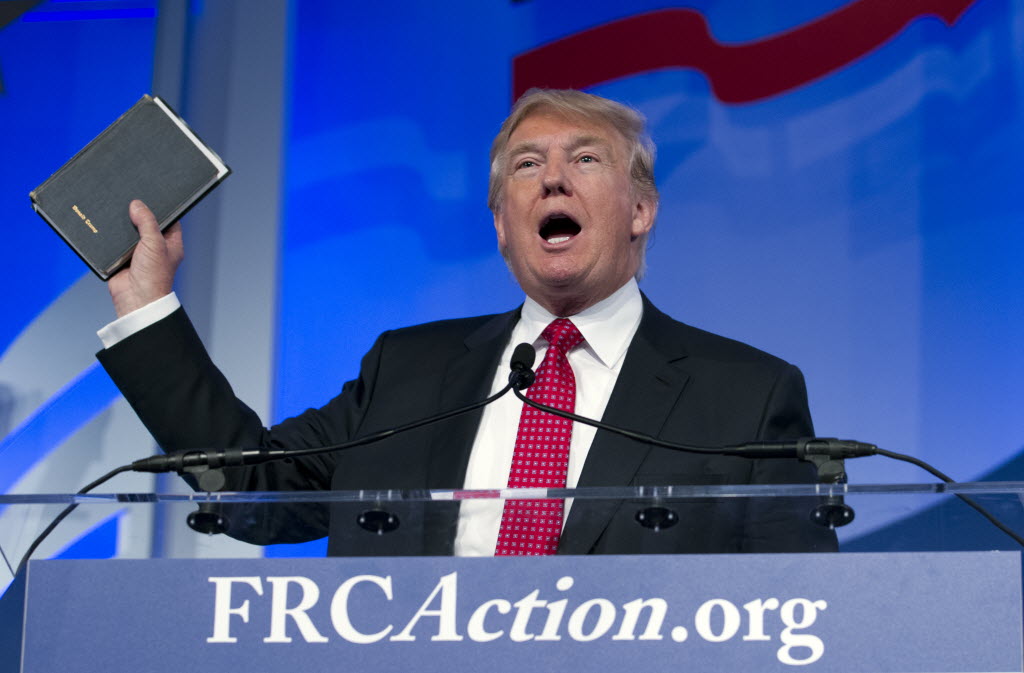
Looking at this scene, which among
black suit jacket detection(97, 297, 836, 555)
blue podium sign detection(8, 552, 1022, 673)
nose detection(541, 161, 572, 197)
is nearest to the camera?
blue podium sign detection(8, 552, 1022, 673)

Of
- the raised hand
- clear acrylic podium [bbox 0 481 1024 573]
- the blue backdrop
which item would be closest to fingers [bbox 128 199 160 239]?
the raised hand

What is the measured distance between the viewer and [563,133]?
1901mm

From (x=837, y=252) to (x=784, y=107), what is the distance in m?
0.35

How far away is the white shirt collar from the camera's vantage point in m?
1.76

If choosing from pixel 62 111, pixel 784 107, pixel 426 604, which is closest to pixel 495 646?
pixel 426 604

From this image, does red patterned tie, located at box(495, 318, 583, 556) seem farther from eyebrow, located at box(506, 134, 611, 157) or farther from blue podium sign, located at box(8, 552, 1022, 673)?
eyebrow, located at box(506, 134, 611, 157)

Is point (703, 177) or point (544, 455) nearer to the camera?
point (544, 455)

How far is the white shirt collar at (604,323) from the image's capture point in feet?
5.77

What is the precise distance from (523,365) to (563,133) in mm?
675

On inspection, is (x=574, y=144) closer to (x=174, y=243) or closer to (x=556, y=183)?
(x=556, y=183)

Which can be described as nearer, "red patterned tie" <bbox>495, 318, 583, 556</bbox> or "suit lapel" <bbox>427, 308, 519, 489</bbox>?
"red patterned tie" <bbox>495, 318, 583, 556</bbox>

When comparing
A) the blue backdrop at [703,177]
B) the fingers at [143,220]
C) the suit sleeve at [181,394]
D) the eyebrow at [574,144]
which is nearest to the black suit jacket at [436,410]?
Answer: the suit sleeve at [181,394]

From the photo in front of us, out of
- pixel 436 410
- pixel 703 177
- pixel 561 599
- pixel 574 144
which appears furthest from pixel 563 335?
pixel 703 177

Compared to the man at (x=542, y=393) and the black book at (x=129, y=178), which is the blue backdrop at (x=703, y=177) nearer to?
the man at (x=542, y=393)
